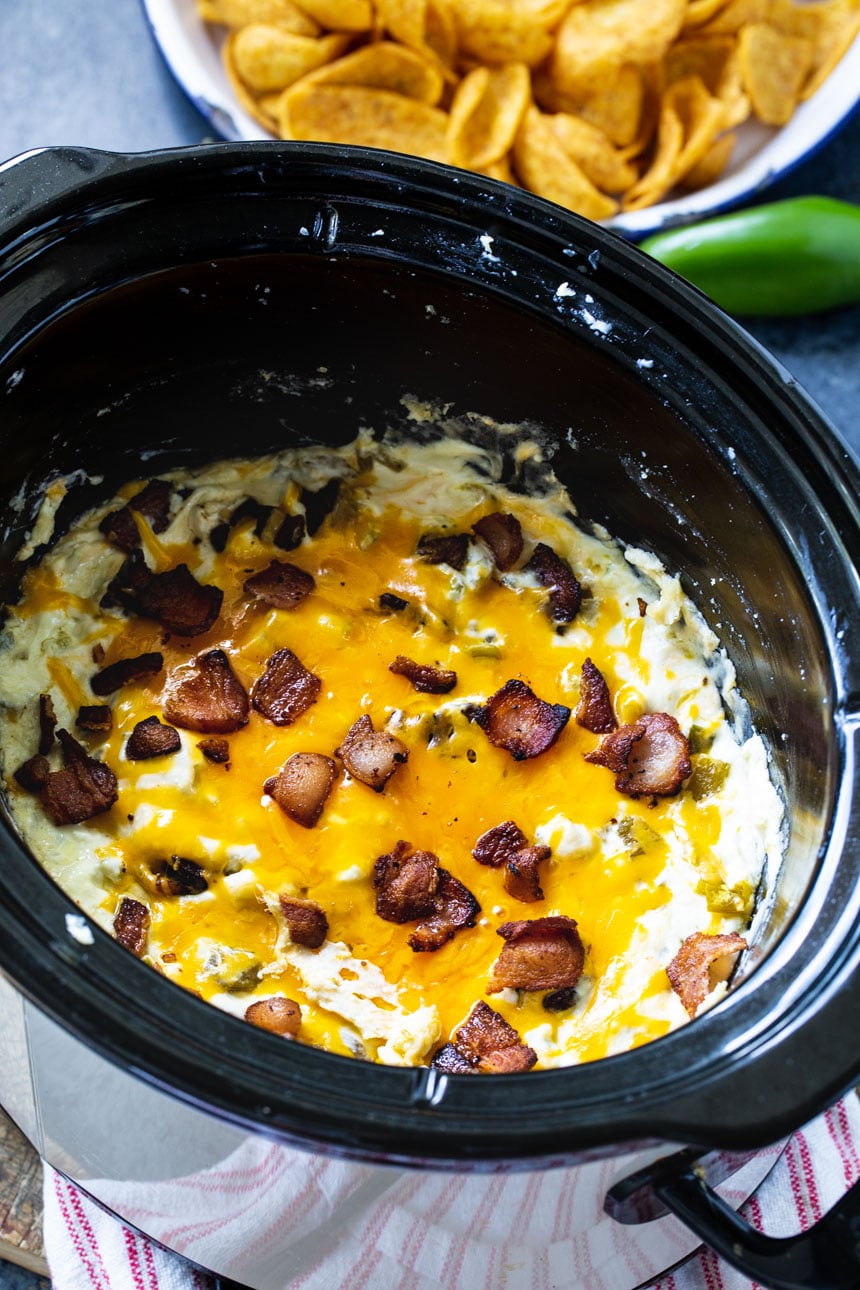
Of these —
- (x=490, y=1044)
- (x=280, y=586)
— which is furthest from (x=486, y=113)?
(x=490, y=1044)

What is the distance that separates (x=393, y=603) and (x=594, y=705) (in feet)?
1.10

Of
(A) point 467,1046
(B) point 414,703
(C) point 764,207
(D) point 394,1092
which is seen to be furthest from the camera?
(C) point 764,207

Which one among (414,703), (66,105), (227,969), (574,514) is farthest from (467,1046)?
(66,105)

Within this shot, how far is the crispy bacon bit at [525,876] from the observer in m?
1.73

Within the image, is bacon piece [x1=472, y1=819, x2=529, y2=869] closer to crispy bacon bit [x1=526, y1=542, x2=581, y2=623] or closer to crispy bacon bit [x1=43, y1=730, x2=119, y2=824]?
crispy bacon bit [x1=526, y1=542, x2=581, y2=623]

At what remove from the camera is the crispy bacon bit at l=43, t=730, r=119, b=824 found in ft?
5.53

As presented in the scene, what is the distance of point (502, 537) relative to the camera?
1.95 metres

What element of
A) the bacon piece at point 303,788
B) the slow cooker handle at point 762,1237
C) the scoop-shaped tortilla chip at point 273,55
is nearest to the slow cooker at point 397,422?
the slow cooker handle at point 762,1237

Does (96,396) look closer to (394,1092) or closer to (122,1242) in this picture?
(394,1092)

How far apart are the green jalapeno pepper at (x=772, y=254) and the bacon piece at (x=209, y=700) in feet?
4.61

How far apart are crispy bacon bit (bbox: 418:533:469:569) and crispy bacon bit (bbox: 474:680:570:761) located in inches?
8.8

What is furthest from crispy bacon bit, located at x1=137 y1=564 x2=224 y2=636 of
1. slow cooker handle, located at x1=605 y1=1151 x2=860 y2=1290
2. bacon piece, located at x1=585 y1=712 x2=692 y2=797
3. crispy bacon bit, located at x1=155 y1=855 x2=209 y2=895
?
slow cooker handle, located at x1=605 y1=1151 x2=860 y2=1290

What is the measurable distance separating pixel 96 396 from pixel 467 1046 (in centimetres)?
98

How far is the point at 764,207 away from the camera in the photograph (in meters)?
2.76
